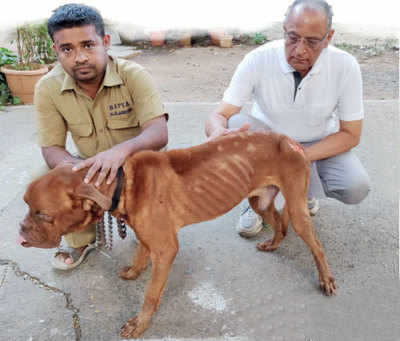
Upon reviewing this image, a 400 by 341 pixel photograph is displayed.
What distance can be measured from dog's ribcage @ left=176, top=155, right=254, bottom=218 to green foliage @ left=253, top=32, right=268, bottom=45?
30.1 ft

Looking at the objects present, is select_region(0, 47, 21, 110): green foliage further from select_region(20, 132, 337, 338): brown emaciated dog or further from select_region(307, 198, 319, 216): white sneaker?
select_region(307, 198, 319, 216): white sneaker

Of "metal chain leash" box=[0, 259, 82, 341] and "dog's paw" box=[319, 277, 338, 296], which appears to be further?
"dog's paw" box=[319, 277, 338, 296]

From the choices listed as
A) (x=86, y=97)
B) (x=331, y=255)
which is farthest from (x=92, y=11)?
(x=331, y=255)

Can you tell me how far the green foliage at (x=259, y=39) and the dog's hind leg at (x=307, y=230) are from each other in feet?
29.8

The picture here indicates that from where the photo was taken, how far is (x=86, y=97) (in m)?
3.04

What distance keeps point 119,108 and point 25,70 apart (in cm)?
437

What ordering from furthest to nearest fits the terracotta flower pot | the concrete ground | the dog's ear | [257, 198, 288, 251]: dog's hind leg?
1. the terracotta flower pot
2. [257, 198, 288, 251]: dog's hind leg
3. the concrete ground
4. the dog's ear

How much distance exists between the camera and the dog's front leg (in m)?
2.43

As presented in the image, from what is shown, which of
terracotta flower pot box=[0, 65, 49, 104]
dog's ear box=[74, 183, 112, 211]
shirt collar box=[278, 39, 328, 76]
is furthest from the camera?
terracotta flower pot box=[0, 65, 49, 104]

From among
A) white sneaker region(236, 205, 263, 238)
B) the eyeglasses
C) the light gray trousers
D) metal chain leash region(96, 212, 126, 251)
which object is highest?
the eyeglasses

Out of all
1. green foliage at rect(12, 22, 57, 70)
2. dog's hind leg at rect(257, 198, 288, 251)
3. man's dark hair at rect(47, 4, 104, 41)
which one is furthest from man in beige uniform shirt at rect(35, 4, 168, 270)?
green foliage at rect(12, 22, 57, 70)

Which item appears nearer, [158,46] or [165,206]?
[165,206]

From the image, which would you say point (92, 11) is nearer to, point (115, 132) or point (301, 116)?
point (115, 132)

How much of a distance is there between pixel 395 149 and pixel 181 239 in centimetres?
293
